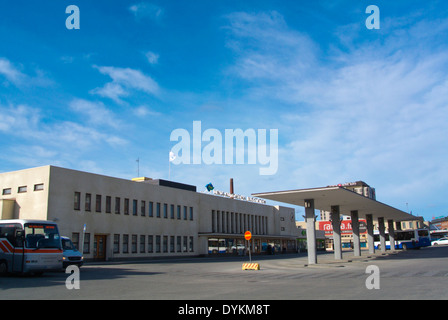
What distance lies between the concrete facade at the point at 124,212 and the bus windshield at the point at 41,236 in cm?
1268

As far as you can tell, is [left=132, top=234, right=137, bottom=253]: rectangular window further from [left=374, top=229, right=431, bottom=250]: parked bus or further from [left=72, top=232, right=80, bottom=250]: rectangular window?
[left=374, top=229, right=431, bottom=250]: parked bus

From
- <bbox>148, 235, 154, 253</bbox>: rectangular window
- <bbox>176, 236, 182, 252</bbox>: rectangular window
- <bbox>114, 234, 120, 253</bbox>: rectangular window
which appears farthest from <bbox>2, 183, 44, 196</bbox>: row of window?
<bbox>176, 236, 182, 252</bbox>: rectangular window

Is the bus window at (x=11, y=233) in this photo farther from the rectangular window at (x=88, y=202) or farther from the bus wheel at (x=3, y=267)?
the rectangular window at (x=88, y=202)

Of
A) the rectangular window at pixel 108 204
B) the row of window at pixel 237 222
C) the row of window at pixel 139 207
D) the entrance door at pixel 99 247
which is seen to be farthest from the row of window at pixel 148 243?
the row of window at pixel 237 222

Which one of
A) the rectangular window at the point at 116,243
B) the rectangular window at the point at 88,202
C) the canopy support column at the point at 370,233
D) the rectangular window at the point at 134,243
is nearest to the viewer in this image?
the rectangular window at the point at 88,202

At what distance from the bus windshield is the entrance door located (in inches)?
774

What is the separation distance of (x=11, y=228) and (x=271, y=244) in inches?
2061

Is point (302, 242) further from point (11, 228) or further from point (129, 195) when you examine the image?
point (11, 228)

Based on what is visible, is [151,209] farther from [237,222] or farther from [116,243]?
[237,222]

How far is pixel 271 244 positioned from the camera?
67.4 metres

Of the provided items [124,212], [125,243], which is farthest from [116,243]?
[124,212]

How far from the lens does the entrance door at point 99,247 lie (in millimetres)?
38969

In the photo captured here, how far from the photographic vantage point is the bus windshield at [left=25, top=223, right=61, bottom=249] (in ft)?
62.3

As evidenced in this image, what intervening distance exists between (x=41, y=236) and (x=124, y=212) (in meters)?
22.8
